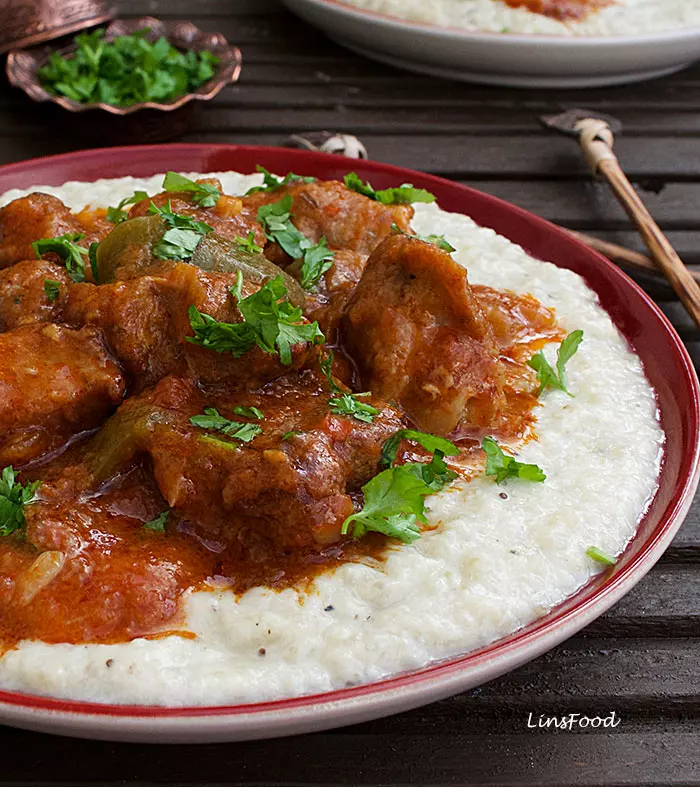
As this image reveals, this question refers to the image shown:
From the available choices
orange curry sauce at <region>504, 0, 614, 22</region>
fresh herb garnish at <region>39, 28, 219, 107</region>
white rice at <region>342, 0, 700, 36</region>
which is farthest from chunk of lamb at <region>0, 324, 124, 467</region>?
orange curry sauce at <region>504, 0, 614, 22</region>

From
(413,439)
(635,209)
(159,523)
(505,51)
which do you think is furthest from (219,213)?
(505,51)

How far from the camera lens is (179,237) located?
12.0 ft

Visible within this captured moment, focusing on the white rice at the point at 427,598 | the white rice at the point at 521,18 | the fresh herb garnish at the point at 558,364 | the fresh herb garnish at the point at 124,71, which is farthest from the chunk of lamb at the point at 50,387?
the white rice at the point at 521,18

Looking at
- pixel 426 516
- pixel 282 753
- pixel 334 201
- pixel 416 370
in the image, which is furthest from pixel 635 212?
pixel 282 753

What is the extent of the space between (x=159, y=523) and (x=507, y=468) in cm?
116

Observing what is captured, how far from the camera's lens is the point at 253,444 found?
10.3ft

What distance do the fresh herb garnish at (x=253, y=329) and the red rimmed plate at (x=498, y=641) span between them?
1195mm

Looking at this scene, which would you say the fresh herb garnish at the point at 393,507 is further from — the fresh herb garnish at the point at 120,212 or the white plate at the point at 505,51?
the white plate at the point at 505,51

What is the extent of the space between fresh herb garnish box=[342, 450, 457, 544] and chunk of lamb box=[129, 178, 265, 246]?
4.24 feet

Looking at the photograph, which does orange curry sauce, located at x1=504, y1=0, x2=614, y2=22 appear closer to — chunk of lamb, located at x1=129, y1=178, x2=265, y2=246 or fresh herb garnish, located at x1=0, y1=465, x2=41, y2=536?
chunk of lamb, located at x1=129, y1=178, x2=265, y2=246

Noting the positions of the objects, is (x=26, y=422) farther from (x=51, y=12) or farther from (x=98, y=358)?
(x=51, y=12)

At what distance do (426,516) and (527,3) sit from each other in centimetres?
508

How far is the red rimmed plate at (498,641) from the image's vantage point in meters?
2.52

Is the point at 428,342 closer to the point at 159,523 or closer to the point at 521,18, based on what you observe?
the point at 159,523
